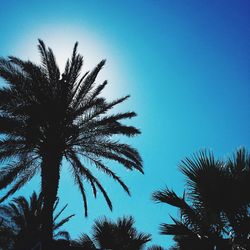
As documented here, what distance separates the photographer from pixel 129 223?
13180 millimetres

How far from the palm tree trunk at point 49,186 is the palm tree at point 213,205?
6.92 m

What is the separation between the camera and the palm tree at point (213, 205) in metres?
5.52

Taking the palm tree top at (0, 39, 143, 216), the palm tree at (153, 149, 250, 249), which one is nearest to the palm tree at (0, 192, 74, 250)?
the palm tree top at (0, 39, 143, 216)

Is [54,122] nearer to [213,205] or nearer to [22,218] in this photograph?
[213,205]

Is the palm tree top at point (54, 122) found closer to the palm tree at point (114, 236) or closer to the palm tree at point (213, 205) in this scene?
the palm tree at point (114, 236)

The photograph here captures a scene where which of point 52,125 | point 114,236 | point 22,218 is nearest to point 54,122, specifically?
point 52,125

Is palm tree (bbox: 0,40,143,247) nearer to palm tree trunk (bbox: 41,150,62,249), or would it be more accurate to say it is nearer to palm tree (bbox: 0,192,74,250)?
palm tree trunk (bbox: 41,150,62,249)

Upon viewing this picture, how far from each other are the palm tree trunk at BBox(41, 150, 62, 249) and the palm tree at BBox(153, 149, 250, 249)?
6924 millimetres

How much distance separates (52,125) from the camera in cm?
1331

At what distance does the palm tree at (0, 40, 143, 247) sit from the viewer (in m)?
12.8

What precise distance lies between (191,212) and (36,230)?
2020cm

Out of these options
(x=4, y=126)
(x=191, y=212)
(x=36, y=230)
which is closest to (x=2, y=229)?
(x=36, y=230)

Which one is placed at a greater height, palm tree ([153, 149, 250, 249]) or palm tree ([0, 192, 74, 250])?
palm tree ([0, 192, 74, 250])

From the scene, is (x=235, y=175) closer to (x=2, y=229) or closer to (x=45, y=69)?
(x=45, y=69)
